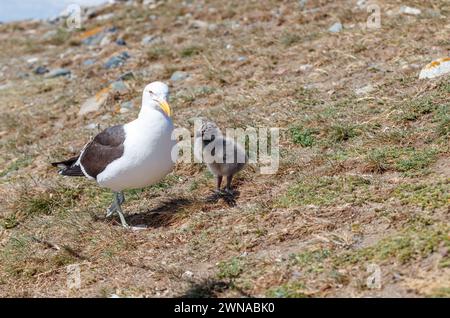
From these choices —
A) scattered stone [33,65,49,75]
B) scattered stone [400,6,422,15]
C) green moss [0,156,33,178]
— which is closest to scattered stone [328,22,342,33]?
scattered stone [400,6,422,15]

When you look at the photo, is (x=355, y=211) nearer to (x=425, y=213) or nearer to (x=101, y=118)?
(x=425, y=213)

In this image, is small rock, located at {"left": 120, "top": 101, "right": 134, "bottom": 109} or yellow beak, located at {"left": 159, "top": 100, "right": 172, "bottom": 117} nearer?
yellow beak, located at {"left": 159, "top": 100, "right": 172, "bottom": 117}

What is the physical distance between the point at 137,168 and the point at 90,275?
1231 millimetres

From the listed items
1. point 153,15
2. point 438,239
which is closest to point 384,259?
point 438,239

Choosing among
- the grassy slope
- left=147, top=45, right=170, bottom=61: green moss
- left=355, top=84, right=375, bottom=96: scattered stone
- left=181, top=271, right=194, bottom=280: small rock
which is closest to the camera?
the grassy slope

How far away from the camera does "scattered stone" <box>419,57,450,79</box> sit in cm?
873

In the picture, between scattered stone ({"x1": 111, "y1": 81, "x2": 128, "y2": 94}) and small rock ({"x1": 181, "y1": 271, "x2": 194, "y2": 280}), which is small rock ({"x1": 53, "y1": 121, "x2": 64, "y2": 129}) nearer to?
scattered stone ({"x1": 111, "y1": 81, "x2": 128, "y2": 94})

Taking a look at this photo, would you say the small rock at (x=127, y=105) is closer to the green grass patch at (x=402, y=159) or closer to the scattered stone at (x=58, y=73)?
the scattered stone at (x=58, y=73)

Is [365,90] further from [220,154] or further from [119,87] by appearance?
[119,87]

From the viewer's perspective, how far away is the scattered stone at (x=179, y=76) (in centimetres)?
1210

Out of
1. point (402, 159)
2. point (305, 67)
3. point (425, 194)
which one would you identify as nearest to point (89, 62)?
point (305, 67)

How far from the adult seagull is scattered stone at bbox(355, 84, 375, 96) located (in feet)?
10.7

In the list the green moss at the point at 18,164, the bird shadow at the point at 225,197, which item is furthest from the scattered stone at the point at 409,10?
the green moss at the point at 18,164

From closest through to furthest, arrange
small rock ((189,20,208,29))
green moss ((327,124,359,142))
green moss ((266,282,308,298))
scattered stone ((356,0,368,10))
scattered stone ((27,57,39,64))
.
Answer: green moss ((266,282,308,298))
green moss ((327,124,359,142))
scattered stone ((356,0,368,10))
small rock ((189,20,208,29))
scattered stone ((27,57,39,64))
